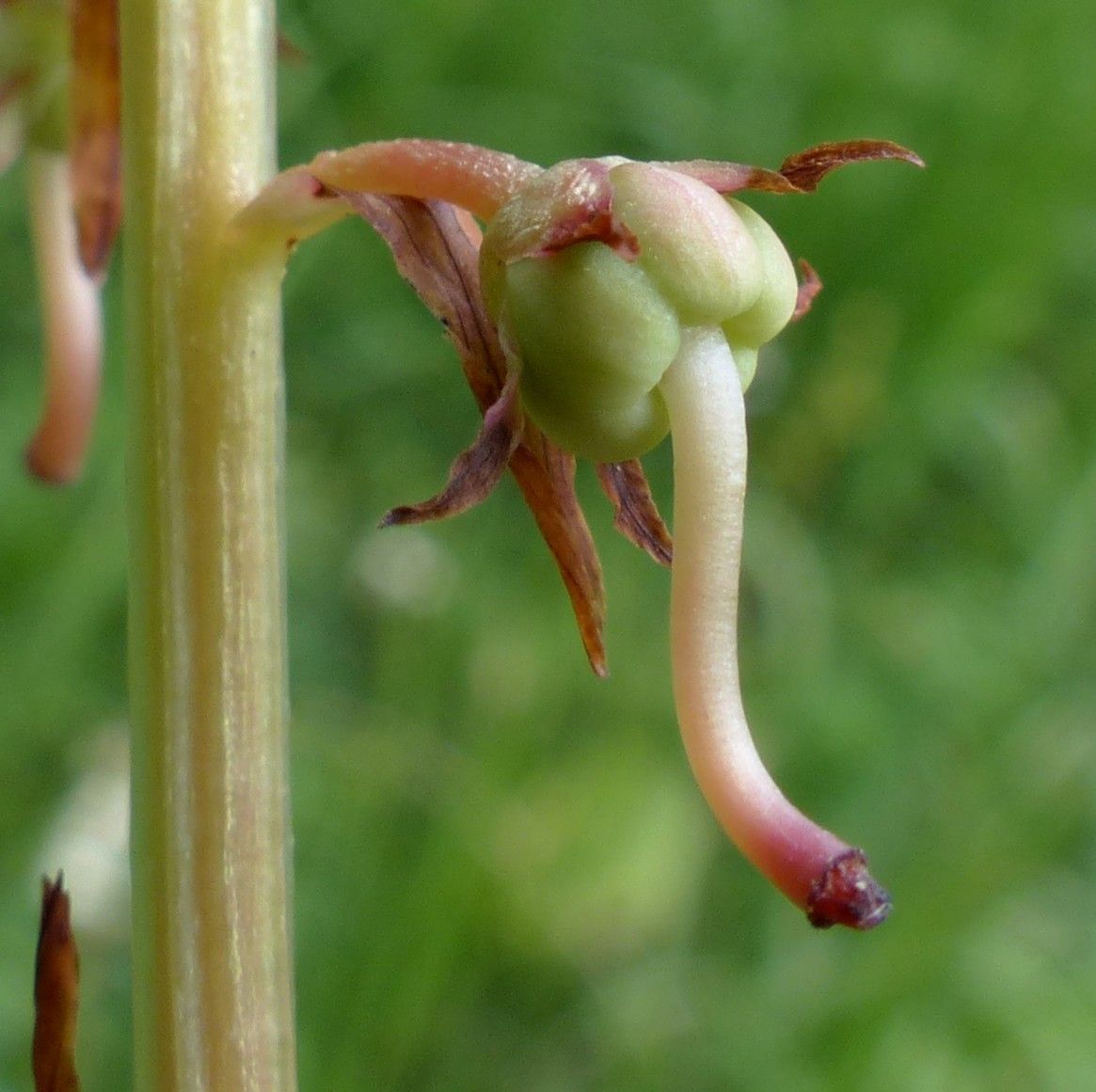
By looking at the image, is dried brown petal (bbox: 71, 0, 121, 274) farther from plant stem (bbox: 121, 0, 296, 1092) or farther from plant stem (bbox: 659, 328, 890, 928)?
plant stem (bbox: 659, 328, 890, 928)

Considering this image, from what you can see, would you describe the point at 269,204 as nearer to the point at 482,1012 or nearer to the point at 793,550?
the point at 482,1012

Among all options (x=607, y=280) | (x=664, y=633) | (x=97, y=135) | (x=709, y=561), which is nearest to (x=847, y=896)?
(x=709, y=561)

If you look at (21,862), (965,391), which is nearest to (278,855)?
(21,862)

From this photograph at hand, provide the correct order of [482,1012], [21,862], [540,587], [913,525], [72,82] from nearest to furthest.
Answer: [72,82]
[21,862]
[482,1012]
[540,587]
[913,525]

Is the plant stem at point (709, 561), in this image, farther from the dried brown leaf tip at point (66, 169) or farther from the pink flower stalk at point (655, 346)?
the dried brown leaf tip at point (66, 169)

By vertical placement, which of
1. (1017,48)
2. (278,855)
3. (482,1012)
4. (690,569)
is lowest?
(482,1012)

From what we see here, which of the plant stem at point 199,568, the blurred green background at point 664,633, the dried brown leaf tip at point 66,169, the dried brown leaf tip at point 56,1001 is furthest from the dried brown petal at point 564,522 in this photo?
the blurred green background at point 664,633

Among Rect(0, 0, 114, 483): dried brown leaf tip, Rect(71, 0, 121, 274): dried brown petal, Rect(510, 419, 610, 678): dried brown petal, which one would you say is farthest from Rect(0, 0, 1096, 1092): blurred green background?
Rect(510, 419, 610, 678): dried brown petal
